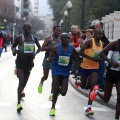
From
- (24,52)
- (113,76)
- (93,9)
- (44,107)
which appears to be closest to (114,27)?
(44,107)

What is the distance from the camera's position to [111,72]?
24.6ft

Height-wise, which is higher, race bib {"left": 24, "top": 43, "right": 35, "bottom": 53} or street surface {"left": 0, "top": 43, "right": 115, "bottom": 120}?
race bib {"left": 24, "top": 43, "right": 35, "bottom": 53}

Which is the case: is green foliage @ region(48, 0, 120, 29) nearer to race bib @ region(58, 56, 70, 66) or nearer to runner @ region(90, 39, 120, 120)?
A: race bib @ region(58, 56, 70, 66)

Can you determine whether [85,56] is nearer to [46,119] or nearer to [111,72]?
[111,72]

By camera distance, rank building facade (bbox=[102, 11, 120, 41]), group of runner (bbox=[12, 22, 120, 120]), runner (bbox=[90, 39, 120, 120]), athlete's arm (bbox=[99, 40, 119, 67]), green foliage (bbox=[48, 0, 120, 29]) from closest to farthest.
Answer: athlete's arm (bbox=[99, 40, 119, 67]), runner (bbox=[90, 39, 120, 120]), group of runner (bbox=[12, 22, 120, 120]), building facade (bbox=[102, 11, 120, 41]), green foliage (bbox=[48, 0, 120, 29])

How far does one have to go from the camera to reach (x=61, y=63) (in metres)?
7.95

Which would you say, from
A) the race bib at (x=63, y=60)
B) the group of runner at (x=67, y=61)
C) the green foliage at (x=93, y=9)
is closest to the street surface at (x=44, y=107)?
the group of runner at (x=67, y=61)

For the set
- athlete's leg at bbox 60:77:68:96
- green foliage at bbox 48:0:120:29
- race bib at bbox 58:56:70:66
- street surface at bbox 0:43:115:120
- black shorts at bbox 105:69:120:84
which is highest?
green foliage at bbox 48:0:120:29

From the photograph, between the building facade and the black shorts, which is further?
the building facade

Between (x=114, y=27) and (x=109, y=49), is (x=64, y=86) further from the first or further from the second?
(x=114, y=27)

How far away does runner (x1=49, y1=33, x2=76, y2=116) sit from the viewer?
7.93 m

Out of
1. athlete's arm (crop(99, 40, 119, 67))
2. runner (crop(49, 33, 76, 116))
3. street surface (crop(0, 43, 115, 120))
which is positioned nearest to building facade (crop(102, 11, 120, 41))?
street surface (crop(0, 43, 115, 120))

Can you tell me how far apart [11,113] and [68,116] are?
3.77 ft

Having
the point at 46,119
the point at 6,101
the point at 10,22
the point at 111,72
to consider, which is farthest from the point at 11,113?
the point at 10,22
